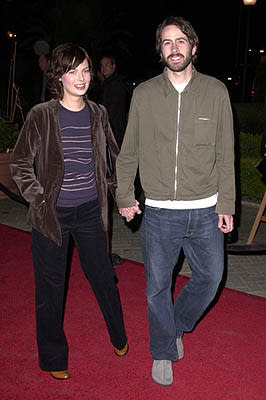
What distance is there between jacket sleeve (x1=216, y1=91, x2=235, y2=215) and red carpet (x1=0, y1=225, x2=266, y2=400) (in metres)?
1.21

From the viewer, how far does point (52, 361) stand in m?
3.36

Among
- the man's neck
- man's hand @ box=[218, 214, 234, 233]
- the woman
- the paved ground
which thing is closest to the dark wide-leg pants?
the woman

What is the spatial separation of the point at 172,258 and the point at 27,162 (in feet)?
3.64

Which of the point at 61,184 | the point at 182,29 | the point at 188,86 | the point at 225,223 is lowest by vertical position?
the point at 225,223

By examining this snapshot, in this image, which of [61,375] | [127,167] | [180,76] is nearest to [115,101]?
[127,167]

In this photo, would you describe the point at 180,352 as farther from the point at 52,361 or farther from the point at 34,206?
the point at 34,206

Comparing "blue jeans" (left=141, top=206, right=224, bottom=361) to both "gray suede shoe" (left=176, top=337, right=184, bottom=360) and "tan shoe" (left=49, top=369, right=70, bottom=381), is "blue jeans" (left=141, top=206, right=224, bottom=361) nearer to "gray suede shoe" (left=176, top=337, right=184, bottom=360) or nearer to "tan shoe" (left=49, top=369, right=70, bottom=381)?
"gray suede shoe" (left=176, top=337, right=184, bottom=360)

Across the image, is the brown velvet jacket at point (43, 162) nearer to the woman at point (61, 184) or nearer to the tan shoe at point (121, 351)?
the woman at point (61, 184)

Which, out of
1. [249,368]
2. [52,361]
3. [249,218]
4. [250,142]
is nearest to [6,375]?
[52,361]

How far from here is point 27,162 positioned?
10.3 ft

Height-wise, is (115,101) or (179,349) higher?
(115,101)

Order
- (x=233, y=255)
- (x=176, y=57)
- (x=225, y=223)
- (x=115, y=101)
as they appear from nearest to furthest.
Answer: (x=176, y=57), (x=225, y=223), (x=233, y=255), (x=115, y=101)

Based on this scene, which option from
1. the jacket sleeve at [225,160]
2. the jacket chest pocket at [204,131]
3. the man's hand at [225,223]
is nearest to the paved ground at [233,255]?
the man's hand at [225,223]

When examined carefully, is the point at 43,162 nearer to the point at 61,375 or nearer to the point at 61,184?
the point at 61,184
